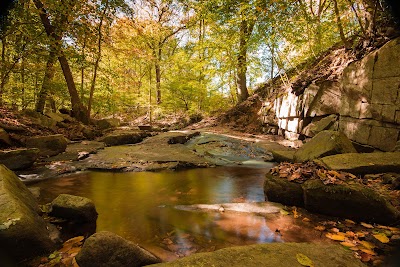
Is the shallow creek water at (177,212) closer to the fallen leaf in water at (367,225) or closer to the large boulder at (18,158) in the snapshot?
the fallen leaf in water at (367,225)

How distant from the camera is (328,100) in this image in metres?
8.45

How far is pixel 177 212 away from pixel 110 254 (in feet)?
5.68

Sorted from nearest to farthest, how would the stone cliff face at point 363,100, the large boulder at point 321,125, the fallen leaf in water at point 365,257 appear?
the fallen leaf in water at point 365,257 → the stone cliff face at point 363,100 → the large boulder at point 321,125

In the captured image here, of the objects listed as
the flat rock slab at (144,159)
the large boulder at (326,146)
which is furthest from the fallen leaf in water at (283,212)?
the flat rock slab at (144,159)

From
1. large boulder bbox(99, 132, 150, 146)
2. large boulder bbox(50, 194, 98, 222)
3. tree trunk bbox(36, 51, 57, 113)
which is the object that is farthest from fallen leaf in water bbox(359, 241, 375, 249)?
tree trunk bbox(36, 51, 57, 113)

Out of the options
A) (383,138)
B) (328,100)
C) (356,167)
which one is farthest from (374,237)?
(328,100)

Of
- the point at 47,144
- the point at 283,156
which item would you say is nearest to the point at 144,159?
the point at 47,144

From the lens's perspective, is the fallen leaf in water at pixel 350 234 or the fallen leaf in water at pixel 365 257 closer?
the fallen leaf in water at pixel 365 257

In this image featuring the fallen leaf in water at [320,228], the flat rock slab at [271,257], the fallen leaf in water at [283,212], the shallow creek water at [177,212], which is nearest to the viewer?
the flat rock slab at [271,257]

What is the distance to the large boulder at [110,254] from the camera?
2.27 meters

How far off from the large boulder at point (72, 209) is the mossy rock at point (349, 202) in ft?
11.5

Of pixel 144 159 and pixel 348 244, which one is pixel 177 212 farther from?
pixel 144 159

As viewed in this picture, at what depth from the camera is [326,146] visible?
5883 mm

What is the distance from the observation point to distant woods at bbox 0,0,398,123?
8.72 metres
